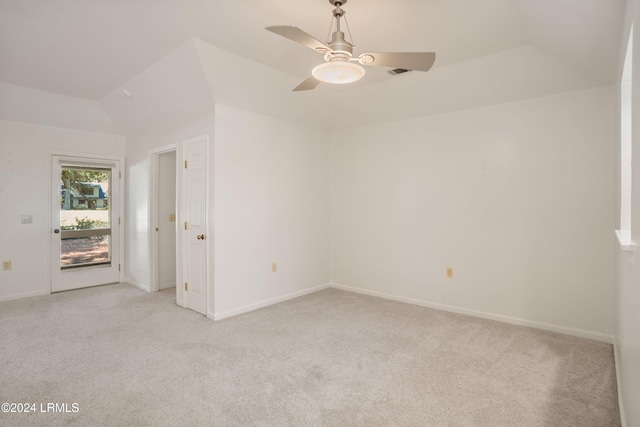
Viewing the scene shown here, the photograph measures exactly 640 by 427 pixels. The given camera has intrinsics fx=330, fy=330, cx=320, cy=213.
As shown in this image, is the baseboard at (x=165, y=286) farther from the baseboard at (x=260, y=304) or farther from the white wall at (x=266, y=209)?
the white wall at (x=266, y=209)

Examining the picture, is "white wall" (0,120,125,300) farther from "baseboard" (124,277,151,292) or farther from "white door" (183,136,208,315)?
"white door" (183,136,208,315)

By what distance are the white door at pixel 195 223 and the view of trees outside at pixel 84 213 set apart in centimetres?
205

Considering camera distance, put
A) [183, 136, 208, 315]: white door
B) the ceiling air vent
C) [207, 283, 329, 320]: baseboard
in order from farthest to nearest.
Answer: [183, 136, 208, 315]: white door, [207, 283, 329, 320]: baseboard, the ceiling air vent

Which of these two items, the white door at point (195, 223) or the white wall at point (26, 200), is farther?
the white wall at point (26, 200)

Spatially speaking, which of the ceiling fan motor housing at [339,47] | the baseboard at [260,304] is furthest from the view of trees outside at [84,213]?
the ceiling fan motor housing at [339,47]

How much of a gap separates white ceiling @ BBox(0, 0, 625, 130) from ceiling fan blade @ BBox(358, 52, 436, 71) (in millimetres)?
456

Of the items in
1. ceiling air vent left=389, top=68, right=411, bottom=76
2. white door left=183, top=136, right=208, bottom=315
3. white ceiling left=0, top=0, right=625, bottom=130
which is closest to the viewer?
white ceiling left=0, top=0, right=625, bottom=130

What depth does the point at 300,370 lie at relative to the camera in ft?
8.34

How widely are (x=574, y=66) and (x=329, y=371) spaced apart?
3.30 metres

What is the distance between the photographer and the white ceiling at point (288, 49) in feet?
7.67

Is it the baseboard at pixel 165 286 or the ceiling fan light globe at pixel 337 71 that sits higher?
the ceiling fan light globe at pixel 337 71

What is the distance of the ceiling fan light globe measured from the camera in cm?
208

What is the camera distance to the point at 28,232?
449 cm

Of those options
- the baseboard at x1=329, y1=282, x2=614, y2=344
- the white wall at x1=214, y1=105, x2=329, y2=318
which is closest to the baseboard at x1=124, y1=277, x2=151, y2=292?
the white wall at x1=214, y1=105, x2=329, y2=318
